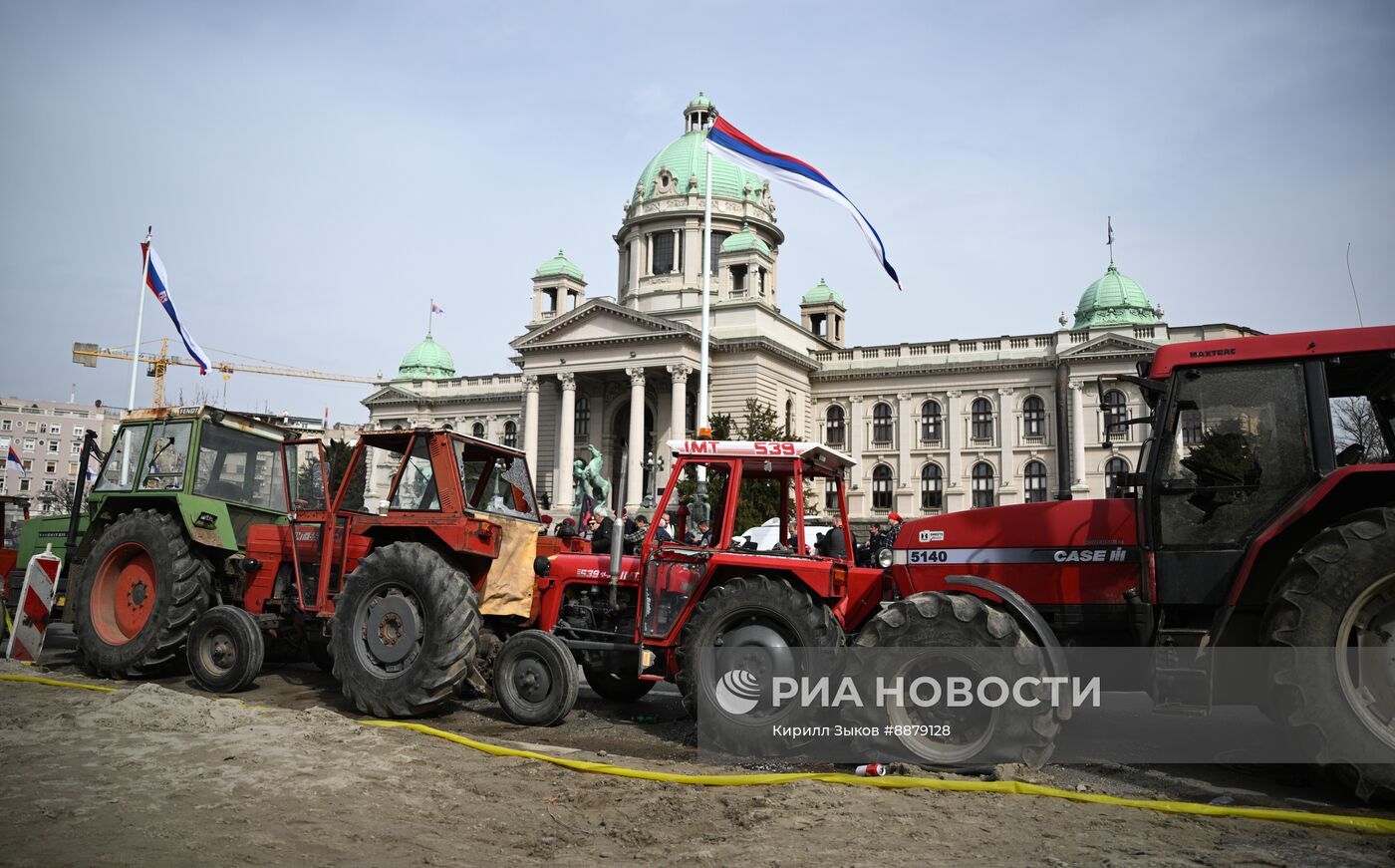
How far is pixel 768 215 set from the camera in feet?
208

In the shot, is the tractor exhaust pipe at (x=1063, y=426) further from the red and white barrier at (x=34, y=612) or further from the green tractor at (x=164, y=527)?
the red and white barrier at (x=34, y=612)

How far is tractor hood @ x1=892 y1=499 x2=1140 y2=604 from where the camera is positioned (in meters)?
6.84

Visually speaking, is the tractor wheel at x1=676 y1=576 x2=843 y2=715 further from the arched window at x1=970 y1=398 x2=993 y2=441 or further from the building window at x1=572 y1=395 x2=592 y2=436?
the building window at x1=572 y1=395 x2=592 y2=436

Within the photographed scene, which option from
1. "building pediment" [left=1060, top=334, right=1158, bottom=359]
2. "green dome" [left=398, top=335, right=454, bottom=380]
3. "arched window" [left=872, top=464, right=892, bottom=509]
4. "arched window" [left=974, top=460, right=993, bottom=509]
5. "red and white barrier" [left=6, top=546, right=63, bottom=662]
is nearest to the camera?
"red and white barrier" [left=6, top=546, right=63, bottom=662]

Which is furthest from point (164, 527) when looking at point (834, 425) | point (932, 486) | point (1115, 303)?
point (1115, 303)

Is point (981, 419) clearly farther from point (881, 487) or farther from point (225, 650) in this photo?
point (225, 650)

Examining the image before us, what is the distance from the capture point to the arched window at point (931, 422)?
5538 cm

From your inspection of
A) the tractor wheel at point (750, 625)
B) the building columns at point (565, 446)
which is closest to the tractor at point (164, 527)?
the tractor wheel at point (750, 625)

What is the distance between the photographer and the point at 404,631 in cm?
853

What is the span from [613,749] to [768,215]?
58368mm

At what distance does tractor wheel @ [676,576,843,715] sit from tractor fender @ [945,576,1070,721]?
1.08m

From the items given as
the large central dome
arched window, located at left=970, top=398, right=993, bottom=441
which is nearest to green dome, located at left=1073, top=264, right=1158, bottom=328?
arched window, located at left=970, top=398, right=993, bottom=441

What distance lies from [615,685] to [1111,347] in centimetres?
4558

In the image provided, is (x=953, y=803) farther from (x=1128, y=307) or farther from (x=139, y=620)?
(x=1128, y=307)
